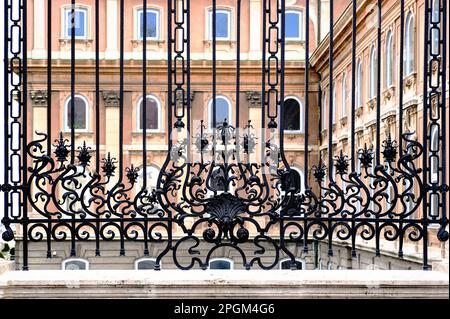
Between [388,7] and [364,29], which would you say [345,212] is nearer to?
[388,7]

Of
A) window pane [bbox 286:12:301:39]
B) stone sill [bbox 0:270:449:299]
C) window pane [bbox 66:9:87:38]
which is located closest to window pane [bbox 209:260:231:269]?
window pane [bbox 286:12:301:39]

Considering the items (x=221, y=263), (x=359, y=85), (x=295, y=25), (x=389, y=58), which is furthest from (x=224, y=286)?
(x=295, y=25)

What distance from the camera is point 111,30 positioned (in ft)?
100.0

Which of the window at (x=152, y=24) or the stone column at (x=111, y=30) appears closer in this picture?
the window at (x=152, y=24)

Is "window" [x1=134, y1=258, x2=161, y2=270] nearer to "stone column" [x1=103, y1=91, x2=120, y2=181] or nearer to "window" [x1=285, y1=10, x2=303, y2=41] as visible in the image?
"stone column" [x1=103, y1=91, x2=120, y2=181]

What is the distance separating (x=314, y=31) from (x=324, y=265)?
8.63 m

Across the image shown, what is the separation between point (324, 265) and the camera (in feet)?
87.1

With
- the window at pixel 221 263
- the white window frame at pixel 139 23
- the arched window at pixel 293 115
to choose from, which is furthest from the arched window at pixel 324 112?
the white window frame at pixel 139 23

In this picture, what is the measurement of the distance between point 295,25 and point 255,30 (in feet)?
5.03

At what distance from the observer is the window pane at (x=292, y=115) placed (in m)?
30.4

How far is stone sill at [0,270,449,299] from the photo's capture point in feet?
19.0

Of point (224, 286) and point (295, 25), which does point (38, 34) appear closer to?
point (295, 25)

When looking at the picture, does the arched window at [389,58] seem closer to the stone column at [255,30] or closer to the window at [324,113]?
the window at [324,113]

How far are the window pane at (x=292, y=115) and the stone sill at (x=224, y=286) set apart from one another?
80.5 feet
